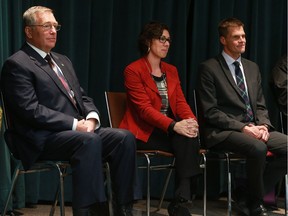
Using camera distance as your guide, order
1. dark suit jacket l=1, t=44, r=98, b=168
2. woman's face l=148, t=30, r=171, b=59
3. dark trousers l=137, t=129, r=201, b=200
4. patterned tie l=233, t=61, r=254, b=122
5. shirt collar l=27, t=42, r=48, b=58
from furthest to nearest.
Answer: patterned tie l=233, t=61, r=254, b=122
woman's face l=148, t=30, r=171, b=59
dark trousers l=137, t=129, r=201, b=200
shirt collar l=27, t=42, r=48, b=58
dark suit jacket l=1, t=44, r=98, b=168

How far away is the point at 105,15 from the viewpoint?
473 centimetres

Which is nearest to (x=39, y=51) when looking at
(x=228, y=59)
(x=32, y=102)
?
(x=32, y=102)

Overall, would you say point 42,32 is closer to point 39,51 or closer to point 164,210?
point 39,51

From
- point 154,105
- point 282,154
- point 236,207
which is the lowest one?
point 236,207

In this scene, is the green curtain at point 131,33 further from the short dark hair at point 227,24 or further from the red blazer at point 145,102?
the red blazer at point 145,102

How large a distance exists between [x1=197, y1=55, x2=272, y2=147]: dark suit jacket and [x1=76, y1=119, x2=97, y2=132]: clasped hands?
108 cm

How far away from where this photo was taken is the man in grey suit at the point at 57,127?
10.8 ft

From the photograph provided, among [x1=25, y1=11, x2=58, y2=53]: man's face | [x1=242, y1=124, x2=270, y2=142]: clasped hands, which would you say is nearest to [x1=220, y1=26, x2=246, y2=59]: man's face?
[x1=242, y1=124, x2=270, y2=142]: clasped hands

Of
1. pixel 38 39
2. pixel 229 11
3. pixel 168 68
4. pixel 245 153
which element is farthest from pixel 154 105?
pixel 229 11

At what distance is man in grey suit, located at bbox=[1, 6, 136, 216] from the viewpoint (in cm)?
329

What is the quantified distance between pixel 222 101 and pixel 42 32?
149 centimetres

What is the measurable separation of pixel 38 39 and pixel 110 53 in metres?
1.14

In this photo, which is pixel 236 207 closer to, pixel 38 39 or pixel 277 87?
pixel 277 87

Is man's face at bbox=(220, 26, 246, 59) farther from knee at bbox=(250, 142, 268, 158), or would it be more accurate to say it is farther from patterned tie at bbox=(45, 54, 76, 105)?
patterned tie at bbox=(45, 54, 76, 105)
